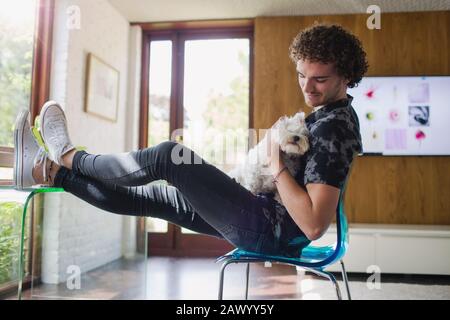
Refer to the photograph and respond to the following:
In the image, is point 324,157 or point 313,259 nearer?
point 324,157

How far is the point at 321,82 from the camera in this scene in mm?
1154

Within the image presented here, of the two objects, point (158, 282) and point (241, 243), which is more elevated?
point (241, 243)

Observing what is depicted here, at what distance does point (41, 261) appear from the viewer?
6.88 ft

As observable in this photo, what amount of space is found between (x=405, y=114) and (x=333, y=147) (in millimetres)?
2752

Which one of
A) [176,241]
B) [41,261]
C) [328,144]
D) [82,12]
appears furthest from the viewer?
[176,241]

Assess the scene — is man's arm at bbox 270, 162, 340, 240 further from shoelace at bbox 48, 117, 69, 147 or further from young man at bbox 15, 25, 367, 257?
shoelace at bbox 48, 117, 69, 147

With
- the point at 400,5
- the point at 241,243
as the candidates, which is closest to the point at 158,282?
the point at 241,243

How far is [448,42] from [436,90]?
545mm

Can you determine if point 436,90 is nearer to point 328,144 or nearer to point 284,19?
point 284,19

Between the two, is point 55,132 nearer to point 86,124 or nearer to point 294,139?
point 294,139

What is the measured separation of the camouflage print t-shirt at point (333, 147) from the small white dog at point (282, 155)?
1.9 inches

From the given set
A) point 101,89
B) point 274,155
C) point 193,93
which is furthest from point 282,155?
point 193,93

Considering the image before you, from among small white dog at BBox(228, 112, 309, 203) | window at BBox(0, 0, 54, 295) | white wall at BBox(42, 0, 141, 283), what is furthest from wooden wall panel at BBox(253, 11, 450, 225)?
small white dog at BBox(228, 112, 309, 203)

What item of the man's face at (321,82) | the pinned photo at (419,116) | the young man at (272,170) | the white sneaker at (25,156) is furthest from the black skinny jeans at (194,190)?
the pinned photo at (419,116)
